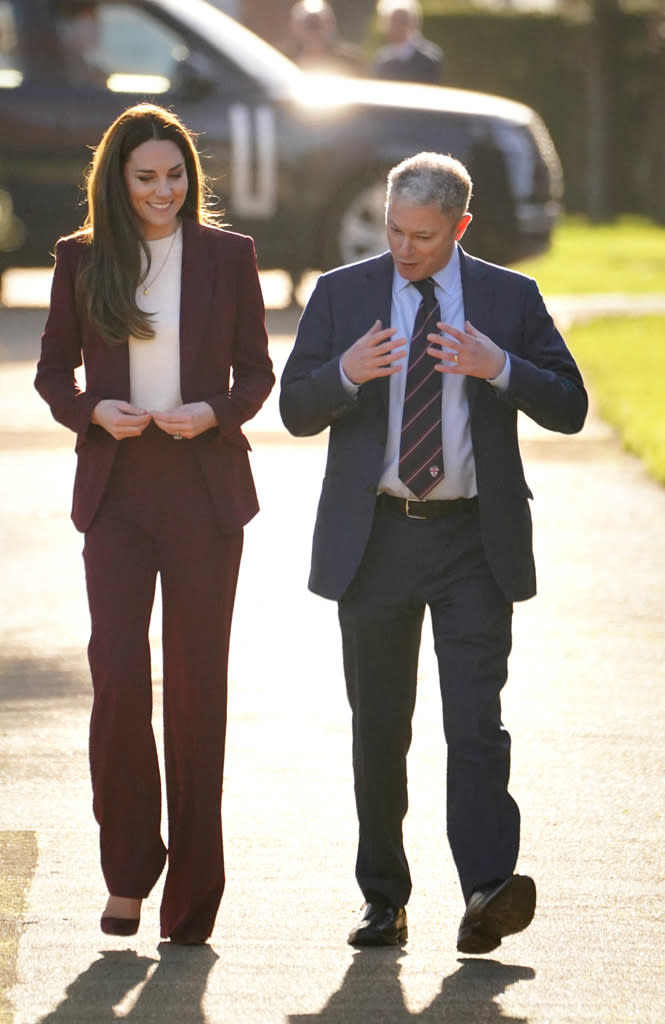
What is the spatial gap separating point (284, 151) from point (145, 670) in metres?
10.5

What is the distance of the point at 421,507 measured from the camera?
4.84 meters

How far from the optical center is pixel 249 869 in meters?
5.28

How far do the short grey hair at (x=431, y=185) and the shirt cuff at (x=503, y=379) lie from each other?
1.04ft

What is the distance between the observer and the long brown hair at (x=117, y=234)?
4.73m

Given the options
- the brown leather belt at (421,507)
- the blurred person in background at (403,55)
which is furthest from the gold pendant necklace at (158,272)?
the blurred person in background at (403,55)

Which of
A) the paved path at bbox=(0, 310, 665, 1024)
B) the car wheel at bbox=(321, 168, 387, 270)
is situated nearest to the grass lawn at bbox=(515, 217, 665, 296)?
the car wheel at bbox=(321, 168, 387, 270)

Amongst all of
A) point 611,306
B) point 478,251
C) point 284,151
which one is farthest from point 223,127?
point 611,306

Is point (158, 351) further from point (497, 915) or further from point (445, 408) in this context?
point (497, 915)

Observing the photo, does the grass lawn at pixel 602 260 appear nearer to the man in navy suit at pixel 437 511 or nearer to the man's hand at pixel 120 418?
the man in navy suit at pixel 437 511

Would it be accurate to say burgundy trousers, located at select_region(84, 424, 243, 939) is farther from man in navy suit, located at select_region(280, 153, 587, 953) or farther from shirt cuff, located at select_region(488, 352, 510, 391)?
shirt cuff, located at select_region(488, 352, 510, 391)

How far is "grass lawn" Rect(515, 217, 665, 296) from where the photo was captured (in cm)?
1980

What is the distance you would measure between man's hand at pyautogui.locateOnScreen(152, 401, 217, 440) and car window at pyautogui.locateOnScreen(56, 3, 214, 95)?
34.3 feet

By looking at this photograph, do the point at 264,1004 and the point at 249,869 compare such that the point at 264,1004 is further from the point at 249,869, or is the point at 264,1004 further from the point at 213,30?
the point at 213,30

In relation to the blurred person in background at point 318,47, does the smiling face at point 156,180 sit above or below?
below
